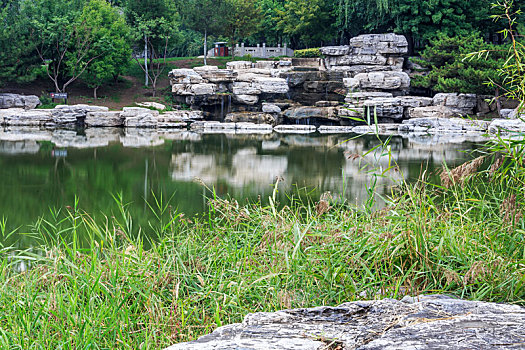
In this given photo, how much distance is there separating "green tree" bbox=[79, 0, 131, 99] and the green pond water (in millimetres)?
8593

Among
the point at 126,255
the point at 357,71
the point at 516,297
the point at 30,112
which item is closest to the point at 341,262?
the point at 516,297

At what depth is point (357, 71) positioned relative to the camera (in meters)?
25.0

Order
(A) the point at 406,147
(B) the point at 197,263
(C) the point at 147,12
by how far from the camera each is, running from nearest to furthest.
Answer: (B) the point at 197,263 < (A) the point at 406,147 < (C) the point at 147,12

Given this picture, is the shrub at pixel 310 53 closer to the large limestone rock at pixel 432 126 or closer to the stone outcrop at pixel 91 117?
the stone outcrop at pixel 91 117

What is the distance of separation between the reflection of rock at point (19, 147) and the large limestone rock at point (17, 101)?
9773mm

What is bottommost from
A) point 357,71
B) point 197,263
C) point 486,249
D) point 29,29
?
point 197,263

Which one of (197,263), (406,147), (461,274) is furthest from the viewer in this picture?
(406,147)

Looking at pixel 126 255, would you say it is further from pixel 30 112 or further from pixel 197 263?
pixel 30 112

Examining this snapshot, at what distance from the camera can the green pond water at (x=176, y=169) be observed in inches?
260

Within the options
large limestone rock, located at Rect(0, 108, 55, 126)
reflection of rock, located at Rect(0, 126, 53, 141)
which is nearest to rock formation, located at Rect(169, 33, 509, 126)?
large limestone rock, located at Rect(0, 108, 55, 126)

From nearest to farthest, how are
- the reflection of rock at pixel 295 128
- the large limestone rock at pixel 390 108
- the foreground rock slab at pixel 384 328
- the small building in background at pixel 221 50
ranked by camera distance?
1. the foreground rock slab at pixel 384 328
2. the reflection of rock at pixel 295 128
3. the large limestone rock at pixel 390 108
4. the small building in background at pixel 221 50

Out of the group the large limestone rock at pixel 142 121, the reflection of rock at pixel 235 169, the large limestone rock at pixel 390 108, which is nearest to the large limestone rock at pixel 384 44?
the large limestone rock at pixel 390 108

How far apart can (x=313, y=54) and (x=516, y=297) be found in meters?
27.7

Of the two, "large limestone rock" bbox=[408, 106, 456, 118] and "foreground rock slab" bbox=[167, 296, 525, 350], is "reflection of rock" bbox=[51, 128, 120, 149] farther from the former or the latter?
"foreground rock slab" bbox=[167, 296, 525, 350]
